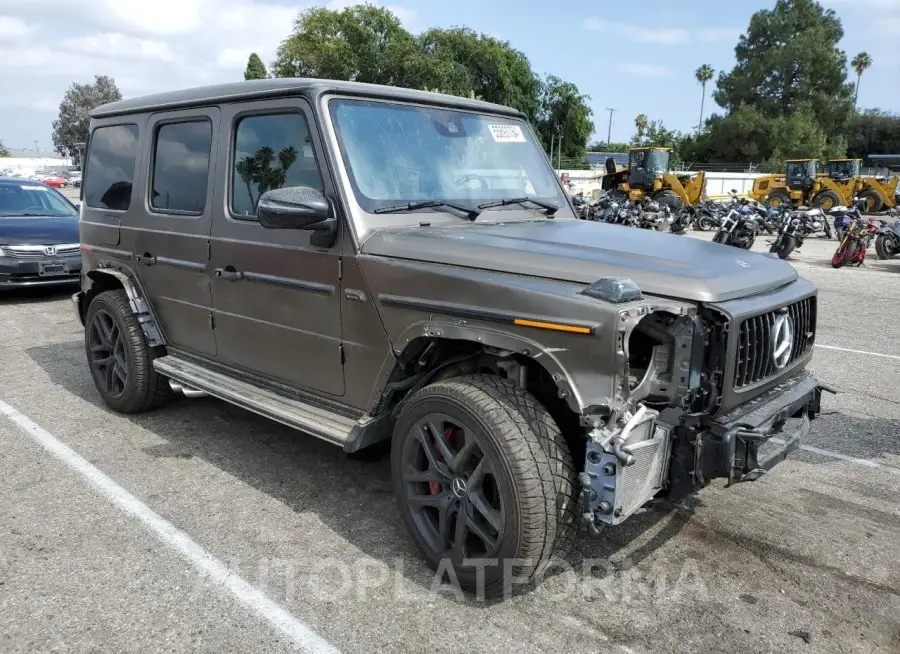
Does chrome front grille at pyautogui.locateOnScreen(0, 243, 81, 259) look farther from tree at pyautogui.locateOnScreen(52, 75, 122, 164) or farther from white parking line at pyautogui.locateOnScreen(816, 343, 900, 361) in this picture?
tree at pyautogui.locateOnScreen(52, 75, 122, 164)

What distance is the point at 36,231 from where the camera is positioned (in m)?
9.64

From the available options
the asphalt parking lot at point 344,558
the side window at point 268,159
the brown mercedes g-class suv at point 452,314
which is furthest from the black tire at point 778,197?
the side window at point 268,159

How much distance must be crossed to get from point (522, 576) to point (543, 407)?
2.17ft

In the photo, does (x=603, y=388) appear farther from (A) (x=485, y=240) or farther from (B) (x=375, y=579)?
(B) (x=375, y=579)

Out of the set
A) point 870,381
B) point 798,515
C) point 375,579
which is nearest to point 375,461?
point 375,579

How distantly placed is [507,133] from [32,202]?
896 centimetres

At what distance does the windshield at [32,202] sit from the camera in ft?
33.7

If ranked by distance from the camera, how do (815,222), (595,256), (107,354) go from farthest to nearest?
(815,222) < (107,354) < (595,256)

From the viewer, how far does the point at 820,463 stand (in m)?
4.45

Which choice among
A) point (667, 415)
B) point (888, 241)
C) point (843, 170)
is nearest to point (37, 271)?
point (667, 415)

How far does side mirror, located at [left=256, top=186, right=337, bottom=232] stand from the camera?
3.17m

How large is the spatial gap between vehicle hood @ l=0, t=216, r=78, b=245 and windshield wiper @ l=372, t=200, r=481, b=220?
7768 mm

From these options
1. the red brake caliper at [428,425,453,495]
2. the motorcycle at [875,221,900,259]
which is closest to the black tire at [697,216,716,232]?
the motorcycle at [875,221,900,259]

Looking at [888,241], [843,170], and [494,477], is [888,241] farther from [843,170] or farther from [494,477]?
[843,170]
